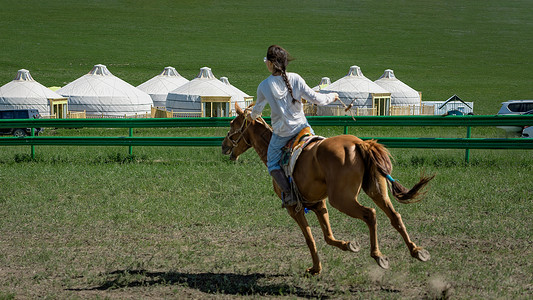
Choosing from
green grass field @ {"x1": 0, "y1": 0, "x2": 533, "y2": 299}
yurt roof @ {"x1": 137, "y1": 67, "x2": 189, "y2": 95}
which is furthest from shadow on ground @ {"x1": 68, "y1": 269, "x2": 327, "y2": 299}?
yurt roof @ {"x1": 137, "y1": 67, "x2": 189, "y2": 95}

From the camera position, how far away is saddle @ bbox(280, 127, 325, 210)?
246 inches

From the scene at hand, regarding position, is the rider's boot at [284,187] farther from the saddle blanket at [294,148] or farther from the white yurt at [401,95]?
the white yurt at [401,95]

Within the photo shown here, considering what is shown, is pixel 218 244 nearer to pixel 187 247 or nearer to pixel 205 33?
pixel 187 247

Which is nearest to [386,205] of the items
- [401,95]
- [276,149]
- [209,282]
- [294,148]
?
[294,148]

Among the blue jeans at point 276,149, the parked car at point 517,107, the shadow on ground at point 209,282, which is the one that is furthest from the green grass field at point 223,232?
the parked car at point 517,107

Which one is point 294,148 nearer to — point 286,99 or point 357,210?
point 286,99

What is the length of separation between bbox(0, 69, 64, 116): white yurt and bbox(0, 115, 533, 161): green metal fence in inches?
1036

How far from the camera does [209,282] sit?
20.4 ft

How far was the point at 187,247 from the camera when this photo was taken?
25.1ft

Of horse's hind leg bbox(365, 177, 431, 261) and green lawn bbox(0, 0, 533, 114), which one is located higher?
green lawn bbox(0, 0, 533, 114)

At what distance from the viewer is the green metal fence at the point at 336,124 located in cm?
1295

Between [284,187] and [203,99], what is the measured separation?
3734 cm

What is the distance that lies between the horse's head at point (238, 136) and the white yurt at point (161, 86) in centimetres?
4257

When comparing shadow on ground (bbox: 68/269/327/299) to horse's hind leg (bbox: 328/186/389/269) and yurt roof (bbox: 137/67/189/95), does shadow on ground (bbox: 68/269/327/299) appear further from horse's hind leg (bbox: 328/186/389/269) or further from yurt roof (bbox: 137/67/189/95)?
yurt roof (bbox: 137/67/189/95)
